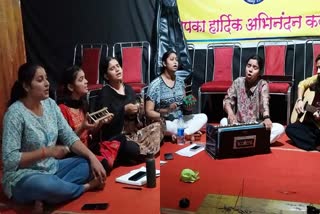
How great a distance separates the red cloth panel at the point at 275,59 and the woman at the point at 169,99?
0.61 ft

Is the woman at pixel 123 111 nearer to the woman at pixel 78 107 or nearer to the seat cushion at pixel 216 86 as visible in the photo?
the woman at pixel 78 107

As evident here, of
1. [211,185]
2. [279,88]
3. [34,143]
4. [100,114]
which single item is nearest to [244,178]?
[211,185]

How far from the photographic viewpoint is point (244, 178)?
100cm

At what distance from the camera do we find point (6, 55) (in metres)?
0.65

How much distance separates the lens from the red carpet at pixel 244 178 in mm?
906

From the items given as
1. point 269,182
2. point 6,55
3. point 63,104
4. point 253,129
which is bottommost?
point 269,182

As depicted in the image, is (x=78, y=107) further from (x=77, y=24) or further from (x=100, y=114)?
(x=77, y=24)

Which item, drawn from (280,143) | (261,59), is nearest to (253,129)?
(280,143)

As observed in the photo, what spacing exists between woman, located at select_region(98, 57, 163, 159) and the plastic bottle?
0.03 meters

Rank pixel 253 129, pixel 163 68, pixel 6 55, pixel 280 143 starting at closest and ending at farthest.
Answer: pixel 6 55
pixel 163 68
pixel 253 129
pixel 280 143

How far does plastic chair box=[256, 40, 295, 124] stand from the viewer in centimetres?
70

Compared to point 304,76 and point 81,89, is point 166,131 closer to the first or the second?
point 81,89

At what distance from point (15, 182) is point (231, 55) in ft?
1.67

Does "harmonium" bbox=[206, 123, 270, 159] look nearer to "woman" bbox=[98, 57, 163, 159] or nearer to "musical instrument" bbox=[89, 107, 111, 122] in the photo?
"woman" bbox=[98, 57, 163, 159]
